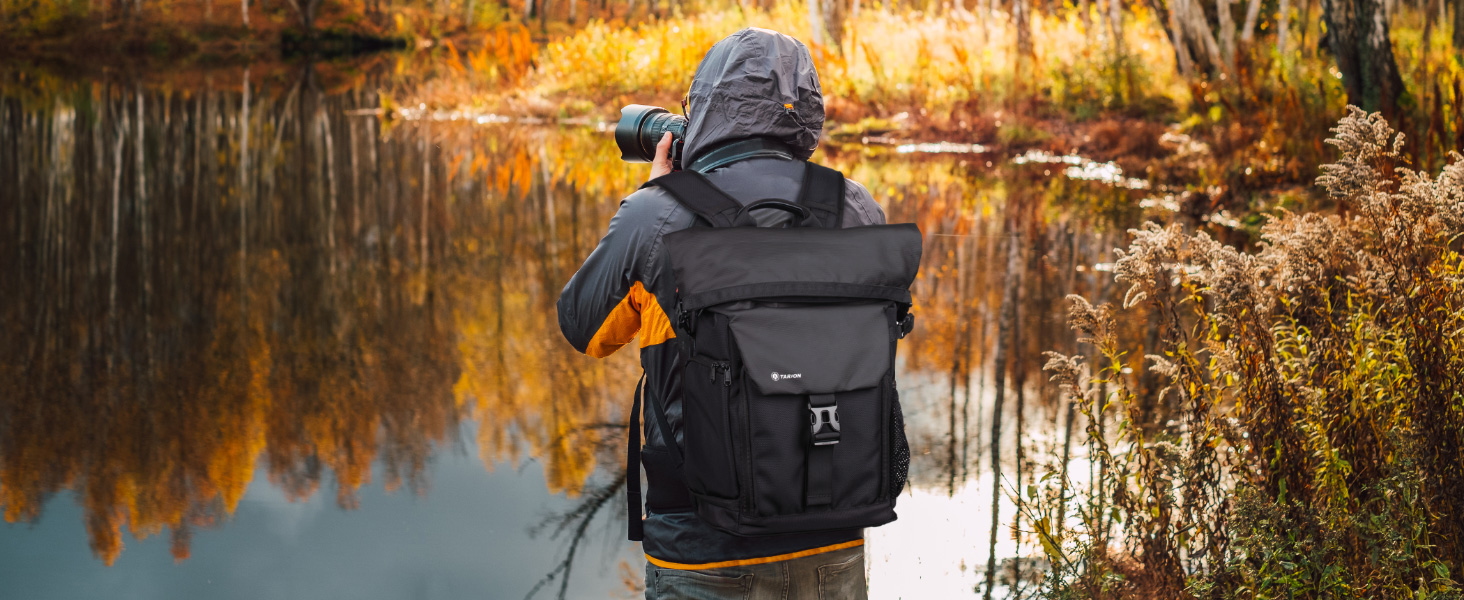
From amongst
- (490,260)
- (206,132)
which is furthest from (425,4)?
(490,260)

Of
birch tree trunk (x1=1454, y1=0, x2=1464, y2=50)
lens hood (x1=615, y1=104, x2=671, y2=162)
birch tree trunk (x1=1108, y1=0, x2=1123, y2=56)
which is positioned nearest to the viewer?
lens hood (x1=615, y1=104, x2=671, y2=162)

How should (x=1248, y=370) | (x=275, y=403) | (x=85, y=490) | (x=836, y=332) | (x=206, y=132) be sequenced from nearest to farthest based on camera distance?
1. (x=836, y=332)
2. (x=1248, y=370)
3. (x=85, y=490)
4. (x=275, y=403)
5. (x=206, y=132)

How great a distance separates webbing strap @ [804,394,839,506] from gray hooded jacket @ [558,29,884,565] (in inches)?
6.1

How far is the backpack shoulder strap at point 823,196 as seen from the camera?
2.50 m

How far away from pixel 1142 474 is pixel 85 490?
403 cm

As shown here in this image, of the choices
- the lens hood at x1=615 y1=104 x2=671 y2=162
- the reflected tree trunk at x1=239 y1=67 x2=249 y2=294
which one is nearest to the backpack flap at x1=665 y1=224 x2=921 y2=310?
the lens hood at x1=615 y1=104 x2=671 y2=162

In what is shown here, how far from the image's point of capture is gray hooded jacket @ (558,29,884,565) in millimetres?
2432

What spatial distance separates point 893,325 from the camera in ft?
8.03

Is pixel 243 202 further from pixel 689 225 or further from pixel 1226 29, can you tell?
pixel 1226 29

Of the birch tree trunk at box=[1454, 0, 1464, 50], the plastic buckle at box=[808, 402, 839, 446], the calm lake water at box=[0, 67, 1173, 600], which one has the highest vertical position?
the birch tree trunk at box=[1454, 0, 1464, 50]

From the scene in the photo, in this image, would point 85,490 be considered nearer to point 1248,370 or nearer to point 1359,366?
point 1248,370

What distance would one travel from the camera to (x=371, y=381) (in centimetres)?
661

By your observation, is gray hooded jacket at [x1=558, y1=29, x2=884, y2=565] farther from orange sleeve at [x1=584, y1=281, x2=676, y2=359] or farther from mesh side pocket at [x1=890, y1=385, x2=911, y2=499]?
mesh side pocket at [x1=890, y1=385, x2=911, y2=499]

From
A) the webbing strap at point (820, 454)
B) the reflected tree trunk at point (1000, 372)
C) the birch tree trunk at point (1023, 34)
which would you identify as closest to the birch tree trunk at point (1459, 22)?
the birch tree trunk at point (1023, 34)
